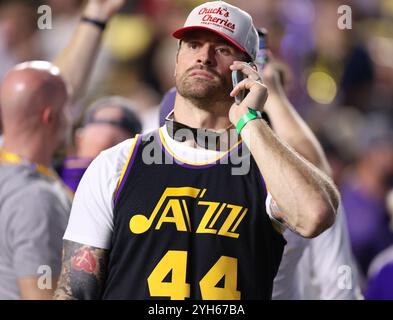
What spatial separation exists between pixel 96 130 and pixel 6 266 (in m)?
1.53

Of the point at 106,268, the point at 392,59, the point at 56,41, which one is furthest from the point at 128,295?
the point at 392,59

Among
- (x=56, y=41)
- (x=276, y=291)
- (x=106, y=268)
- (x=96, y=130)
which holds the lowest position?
(x=276, y=291)

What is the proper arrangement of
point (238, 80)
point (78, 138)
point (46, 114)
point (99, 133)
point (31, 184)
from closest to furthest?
1. point (238, 80)
2. point (31, 184)
3. point (46, 114)
4. point (99, 133)
5. point (78, 138)

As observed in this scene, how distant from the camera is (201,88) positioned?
416 cm

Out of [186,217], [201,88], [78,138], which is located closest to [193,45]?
[201,88]

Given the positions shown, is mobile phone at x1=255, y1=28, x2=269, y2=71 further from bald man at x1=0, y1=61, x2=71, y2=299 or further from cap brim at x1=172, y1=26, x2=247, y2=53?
bald man at x1=0, y1=61, x2=71, y2=299

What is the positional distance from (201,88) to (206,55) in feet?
0.51

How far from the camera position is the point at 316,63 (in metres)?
11.5

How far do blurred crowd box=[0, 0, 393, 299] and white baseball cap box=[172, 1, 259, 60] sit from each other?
4.37 meters

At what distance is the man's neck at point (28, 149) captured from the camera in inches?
215

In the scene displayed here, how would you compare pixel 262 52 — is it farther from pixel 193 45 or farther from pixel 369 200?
pixel 369 200

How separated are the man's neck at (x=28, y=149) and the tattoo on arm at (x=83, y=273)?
1.54 metres

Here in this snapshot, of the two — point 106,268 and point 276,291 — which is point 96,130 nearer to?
point 276,291

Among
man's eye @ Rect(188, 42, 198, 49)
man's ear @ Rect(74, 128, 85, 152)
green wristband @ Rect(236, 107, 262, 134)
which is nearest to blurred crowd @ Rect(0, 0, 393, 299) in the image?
man's ear @ Rect(74, 128, 85, 152)
